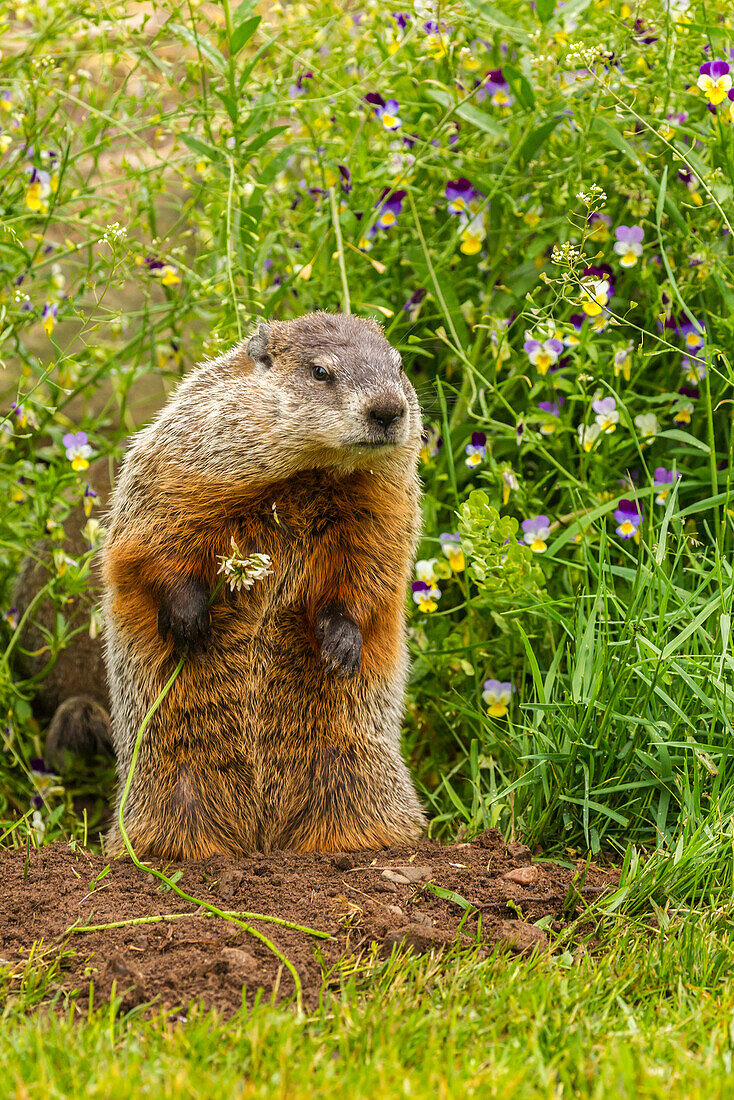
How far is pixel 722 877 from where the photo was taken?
3.22m

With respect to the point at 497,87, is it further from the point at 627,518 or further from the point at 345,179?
the point at 627,518

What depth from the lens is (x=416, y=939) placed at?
295cm

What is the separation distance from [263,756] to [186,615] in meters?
0.61

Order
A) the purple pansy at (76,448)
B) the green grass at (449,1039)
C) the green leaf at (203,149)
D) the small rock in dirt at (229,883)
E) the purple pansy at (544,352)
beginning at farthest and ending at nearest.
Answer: the purple pansy at (76,448) → the green leaf at (203,149) → the purple pansy at (544,352) → the small rock in dirt at (229,883) → the green grass at (449,1039)

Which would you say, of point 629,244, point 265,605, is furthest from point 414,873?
point 629,244

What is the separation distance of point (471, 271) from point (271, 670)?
2.15 metres

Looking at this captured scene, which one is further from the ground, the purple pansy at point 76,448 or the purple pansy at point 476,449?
the purple pansy at point 476,449

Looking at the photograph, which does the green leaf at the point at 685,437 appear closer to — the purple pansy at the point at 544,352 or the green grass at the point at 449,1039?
the purple pansy at the point at 544,352

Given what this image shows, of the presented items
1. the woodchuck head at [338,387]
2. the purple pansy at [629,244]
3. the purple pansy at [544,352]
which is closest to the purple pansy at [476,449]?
the purple pansy at [544,352]

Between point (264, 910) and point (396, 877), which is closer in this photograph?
point (264, 910)

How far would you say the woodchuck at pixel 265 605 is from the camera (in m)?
3.76

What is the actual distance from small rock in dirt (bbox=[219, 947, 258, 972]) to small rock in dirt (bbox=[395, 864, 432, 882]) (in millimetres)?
719

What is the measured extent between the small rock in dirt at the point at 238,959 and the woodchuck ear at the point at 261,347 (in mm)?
1982

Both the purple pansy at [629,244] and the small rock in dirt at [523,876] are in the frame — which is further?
the purple pansy at [629,244]
